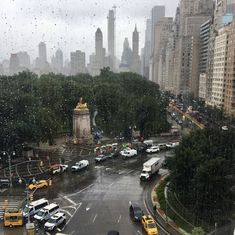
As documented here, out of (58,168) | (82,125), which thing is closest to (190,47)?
(82,125)

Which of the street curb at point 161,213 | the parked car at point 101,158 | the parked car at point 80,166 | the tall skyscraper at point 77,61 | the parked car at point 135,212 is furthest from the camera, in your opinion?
the tall skyscraper at point 77,61

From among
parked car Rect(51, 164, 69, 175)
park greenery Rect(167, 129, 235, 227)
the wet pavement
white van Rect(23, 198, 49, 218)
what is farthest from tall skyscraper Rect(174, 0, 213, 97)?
white van Rect(23, 198, 49, 218)

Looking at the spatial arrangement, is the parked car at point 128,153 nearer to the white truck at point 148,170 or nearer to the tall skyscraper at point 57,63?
the white truck at point 148,170

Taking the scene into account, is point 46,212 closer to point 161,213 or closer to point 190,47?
point 161,213

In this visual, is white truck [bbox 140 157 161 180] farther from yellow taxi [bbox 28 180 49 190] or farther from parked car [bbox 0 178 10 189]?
parked car [bbox 0 178 10 189]

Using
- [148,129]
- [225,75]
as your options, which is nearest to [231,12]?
[225,75]

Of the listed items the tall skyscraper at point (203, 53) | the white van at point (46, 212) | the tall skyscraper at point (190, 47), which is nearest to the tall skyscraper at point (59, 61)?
the tall skyscraper at point (190, 47)
